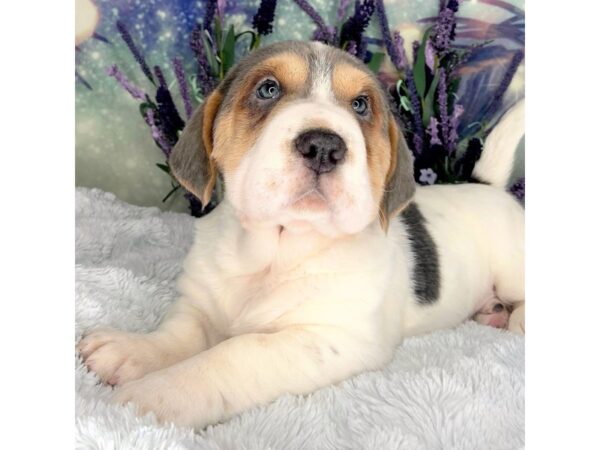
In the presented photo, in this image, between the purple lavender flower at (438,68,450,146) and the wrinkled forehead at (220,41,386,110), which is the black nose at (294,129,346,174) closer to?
the wrinkled forehead at (220,41,386,110)

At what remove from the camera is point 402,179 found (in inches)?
125

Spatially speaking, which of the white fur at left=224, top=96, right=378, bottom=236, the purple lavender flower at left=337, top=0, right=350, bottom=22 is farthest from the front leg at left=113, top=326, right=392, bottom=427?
the purple lavender flower at left=337, top=0, right=350, bottom=22

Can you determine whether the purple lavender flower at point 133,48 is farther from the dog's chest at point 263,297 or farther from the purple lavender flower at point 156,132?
the dog's chest at point 263,297

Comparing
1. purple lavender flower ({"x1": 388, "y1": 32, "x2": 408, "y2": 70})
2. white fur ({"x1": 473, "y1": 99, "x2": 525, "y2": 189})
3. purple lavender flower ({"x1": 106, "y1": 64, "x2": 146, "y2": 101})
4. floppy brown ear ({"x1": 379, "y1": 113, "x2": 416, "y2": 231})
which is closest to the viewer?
floppy brown ear ({"x1": 379, "y1": 113, "x2": 416, "y2": 231})

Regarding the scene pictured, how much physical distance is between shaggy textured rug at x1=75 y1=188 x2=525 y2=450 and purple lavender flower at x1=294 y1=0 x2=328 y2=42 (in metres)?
1.88

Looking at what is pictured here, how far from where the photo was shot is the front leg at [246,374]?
2.37m

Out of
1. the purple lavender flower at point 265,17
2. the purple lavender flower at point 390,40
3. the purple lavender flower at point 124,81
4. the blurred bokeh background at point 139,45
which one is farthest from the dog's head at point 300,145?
the purple lavender flower at point 124,81

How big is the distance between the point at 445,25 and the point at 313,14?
0.83 meters

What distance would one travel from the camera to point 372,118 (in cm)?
307

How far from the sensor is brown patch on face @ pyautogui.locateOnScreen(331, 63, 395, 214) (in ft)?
9.68

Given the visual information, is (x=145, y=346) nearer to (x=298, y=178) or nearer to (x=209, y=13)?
(x=298, y=178)
